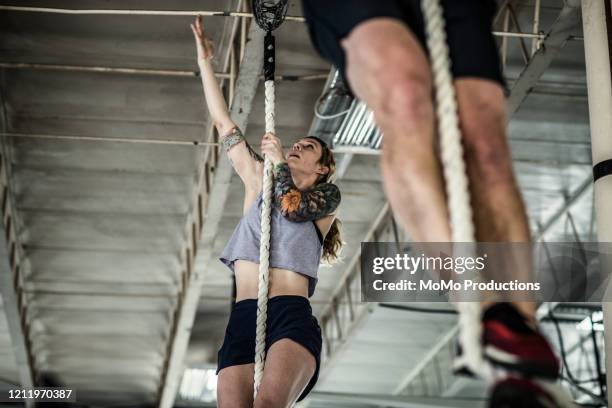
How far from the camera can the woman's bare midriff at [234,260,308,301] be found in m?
3.18

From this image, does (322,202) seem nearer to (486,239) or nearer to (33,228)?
(486,239)

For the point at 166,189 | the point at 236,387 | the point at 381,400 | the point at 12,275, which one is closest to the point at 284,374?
the point at 236,387

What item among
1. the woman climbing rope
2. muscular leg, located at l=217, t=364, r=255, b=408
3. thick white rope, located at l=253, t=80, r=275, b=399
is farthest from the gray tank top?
muscular leg, located at l=217, t=364, r=255, b=408

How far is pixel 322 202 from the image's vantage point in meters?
3.24

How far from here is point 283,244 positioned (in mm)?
A: 3207

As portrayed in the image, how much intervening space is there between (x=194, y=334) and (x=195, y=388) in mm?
1896

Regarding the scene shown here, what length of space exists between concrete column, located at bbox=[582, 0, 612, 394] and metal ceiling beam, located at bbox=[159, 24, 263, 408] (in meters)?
2.13

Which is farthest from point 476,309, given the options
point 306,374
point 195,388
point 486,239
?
point 195,388

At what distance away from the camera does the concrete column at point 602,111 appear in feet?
12.7

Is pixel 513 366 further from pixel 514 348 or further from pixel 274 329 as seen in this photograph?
pixel 274 329

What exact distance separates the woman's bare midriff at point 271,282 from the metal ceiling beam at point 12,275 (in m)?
4.62

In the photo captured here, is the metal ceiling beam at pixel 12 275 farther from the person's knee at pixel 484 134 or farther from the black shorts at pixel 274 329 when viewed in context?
the person's knee at pixel 484 134

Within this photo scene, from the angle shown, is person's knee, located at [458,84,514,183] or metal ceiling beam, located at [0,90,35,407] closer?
person's knee, located at [458,84,514,183]

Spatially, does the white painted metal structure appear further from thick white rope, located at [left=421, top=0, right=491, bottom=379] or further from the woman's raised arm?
thick white rope, located at [left=421, top=0, right=491, bottom=379]
